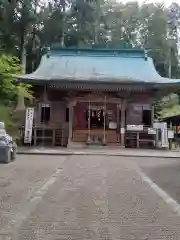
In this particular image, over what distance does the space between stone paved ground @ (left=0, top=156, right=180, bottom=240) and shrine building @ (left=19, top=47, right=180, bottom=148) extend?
41.4 ft

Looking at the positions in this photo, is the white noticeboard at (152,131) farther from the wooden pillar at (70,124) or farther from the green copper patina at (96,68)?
the wooden pillar at (70,124)

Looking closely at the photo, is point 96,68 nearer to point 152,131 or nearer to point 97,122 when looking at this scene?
point 97,122

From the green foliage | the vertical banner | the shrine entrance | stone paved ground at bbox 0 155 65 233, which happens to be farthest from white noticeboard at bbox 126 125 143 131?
stone paved ground at bbox 0 155 65 233

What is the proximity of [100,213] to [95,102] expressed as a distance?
57.9 feet

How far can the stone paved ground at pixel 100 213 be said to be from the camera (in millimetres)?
4684

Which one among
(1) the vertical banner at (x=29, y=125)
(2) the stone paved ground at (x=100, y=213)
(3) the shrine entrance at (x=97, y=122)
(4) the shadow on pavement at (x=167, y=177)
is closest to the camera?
(2) the stone paved ground at (x=100, y=213)

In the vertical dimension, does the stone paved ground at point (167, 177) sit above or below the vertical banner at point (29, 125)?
below

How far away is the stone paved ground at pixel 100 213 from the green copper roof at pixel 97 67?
1322 centimetres

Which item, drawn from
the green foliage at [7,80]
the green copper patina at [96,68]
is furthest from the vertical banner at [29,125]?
the green copper patina at [96,68]

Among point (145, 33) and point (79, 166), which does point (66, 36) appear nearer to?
point (145, 33)

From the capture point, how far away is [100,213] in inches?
228

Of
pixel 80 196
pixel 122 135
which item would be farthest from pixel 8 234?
pixel 122 135

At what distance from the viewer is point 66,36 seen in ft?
122

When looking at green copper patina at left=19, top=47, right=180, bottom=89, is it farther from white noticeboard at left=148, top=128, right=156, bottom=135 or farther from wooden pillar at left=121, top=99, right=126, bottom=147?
white noticeboard at left=148, top=128, right=156, bottom=135
